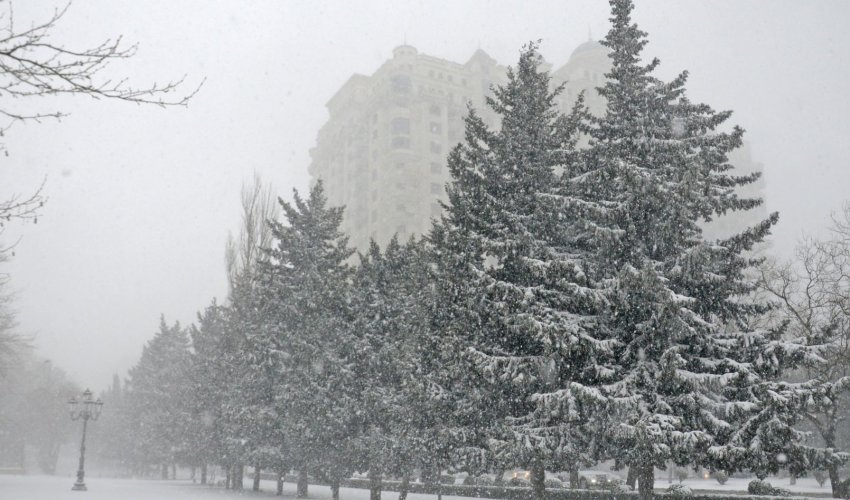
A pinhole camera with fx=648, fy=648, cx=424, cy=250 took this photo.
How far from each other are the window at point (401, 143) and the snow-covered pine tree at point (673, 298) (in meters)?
77.7

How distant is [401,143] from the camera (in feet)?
316

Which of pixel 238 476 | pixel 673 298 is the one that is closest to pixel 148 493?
pixel 238 476

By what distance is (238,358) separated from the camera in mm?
33438

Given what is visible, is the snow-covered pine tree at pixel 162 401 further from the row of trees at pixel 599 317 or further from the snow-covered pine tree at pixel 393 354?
the row of trees at pixel 599 317

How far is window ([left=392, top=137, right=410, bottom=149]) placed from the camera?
315 feet

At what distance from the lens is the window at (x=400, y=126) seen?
9681 centimetres

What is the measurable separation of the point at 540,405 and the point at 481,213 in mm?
6199

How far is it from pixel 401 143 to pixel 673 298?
273 feet

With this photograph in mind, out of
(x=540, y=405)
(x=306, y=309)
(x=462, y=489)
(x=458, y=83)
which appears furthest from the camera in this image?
(x=458, y=83)

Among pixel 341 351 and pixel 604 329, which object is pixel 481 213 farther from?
pixel 341 351

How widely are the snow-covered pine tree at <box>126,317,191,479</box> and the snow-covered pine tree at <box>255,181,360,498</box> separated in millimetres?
16511

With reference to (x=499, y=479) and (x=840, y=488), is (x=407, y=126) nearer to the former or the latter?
(x=499, y=479)

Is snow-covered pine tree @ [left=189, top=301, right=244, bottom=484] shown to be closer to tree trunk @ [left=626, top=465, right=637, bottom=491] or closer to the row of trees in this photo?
the row of trees

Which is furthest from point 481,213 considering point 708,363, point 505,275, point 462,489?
point 462,489
